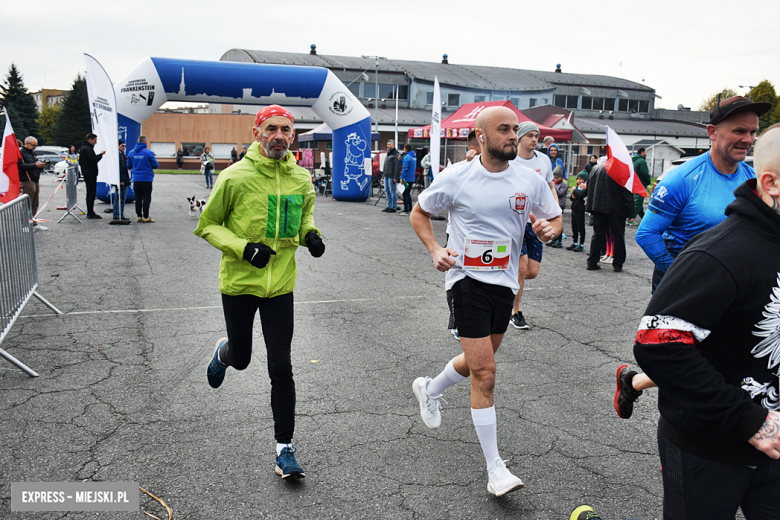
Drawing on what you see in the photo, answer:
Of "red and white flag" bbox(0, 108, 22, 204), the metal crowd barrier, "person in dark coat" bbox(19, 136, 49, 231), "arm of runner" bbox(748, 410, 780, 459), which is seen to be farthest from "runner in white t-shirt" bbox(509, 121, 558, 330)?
"person in dark coat" bbox(19, 136, 49, 231)

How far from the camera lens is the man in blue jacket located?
48.0 feet

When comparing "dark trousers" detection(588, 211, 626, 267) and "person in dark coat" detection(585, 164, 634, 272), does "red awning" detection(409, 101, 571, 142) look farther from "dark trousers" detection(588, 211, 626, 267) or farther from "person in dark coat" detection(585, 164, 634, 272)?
"dark trousers" detection(588, 211, 626, 267)

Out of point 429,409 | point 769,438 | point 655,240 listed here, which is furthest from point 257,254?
point 655,240

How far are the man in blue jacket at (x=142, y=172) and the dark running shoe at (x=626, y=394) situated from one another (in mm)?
13940

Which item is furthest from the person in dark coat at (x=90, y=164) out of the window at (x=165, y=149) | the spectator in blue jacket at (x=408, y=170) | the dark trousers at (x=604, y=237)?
the window at (x=165, y=149)

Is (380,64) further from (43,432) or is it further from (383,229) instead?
(43,432)

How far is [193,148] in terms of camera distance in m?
54.8

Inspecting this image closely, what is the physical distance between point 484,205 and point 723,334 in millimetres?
1814

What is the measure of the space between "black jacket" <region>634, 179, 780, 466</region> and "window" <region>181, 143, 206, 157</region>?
5667cm

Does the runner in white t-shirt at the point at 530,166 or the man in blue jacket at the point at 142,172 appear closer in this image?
the runner in white t-shirt at the point at 530,166

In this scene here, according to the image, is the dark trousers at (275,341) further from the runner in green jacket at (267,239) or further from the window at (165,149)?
the window at (165,149)

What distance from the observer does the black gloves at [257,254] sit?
322 cm

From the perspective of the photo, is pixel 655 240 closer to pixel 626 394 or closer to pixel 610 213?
pixel 626 394

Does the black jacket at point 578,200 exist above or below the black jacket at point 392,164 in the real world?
below
